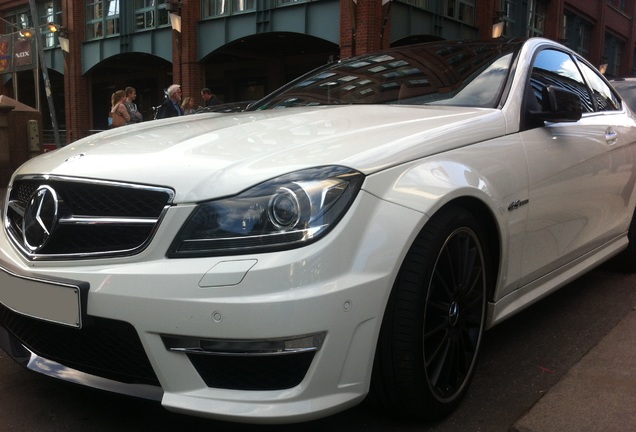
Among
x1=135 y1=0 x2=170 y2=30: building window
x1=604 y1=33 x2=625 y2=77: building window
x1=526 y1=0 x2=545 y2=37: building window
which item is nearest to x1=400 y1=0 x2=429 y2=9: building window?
x1=526 y1=0 x2=545 y2=37: building window

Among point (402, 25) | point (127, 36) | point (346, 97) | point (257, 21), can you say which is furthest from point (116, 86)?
point (346, 97)

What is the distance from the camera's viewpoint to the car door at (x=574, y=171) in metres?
2.89

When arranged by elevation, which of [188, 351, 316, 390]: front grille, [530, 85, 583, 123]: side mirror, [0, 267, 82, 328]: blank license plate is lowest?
[188, 351, 316, 390]: front grille

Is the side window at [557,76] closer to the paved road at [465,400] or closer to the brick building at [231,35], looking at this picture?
the paved road at [465,400]

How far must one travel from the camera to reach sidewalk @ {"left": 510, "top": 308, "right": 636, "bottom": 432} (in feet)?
7.61

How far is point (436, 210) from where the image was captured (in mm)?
2172

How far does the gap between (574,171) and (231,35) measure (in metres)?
18.1

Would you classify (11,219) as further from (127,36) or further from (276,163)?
(127,36)

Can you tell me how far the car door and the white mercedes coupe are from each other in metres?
0.05

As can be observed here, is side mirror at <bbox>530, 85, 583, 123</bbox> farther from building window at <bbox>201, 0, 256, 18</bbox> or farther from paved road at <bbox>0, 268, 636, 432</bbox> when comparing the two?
building window at <bbox>201, 0, 256, 18</bbox>

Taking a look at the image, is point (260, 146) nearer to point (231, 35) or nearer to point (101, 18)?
point (231, 35)

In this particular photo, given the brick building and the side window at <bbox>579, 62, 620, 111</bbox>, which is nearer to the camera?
the side window at <bbox>579, 62, 620, 111</bbox>

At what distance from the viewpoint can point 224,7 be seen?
1994 cm

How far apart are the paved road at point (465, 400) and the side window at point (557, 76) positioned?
1.31 m
